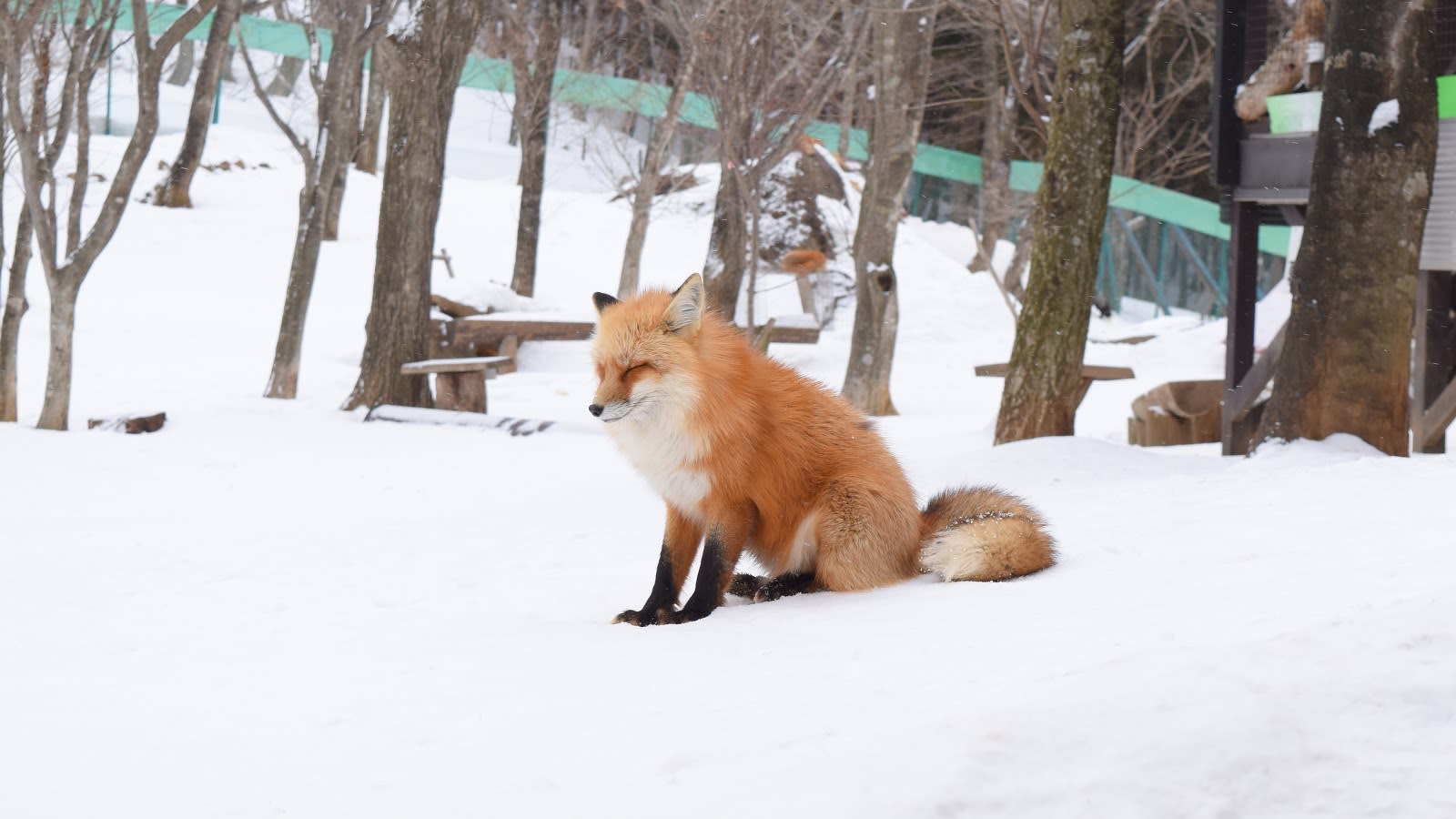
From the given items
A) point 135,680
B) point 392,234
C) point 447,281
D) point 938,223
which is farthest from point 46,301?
point 938,223

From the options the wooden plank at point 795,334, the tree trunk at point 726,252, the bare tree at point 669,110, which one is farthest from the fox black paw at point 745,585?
the wooden plank at point 795,334

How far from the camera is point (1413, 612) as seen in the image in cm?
315

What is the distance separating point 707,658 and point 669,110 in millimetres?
17308

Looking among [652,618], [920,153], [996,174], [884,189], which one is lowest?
[652,618]

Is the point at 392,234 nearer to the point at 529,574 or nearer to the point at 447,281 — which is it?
the point at 447,281

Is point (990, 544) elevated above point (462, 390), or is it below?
above

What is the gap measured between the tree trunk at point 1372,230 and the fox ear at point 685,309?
4372 mm

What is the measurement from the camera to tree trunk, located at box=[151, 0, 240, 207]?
13.2 metres

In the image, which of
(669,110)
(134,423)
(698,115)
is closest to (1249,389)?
(134,423)

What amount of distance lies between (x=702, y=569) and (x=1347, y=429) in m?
4.41

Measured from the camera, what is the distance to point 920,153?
101 ft

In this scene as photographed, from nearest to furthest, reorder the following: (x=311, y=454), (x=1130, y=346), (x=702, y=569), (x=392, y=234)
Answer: (x=702, y=569), (x=311, y=454), (x=392, y=234), (x=1130, y=346)

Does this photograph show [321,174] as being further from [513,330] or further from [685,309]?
[685,309]

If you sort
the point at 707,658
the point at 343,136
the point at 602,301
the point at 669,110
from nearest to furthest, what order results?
the point at 707,658 < the point at 602,301 < the point at 343,136 < the point at 669,110
